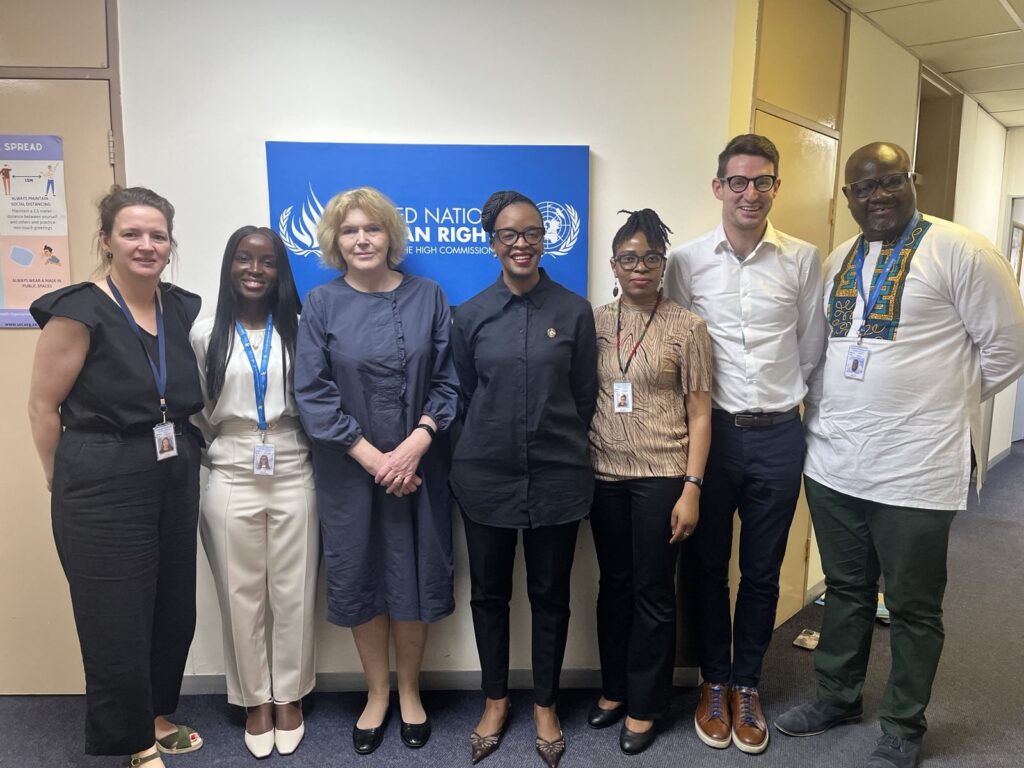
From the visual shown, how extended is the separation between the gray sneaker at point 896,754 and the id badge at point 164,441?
235 centimetres

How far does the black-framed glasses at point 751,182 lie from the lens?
198cm

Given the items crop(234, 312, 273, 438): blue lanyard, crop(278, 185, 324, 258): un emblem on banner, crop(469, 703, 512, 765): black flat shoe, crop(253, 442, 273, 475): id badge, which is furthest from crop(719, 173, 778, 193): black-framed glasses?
crop(469, 703, 512, 765): black flat shoe

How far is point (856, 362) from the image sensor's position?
2.00m

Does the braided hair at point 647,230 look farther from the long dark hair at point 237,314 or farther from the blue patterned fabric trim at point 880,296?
the long dark hair at point 237,314

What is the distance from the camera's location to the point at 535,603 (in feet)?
6.92

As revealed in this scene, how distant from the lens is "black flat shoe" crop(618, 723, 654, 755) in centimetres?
213

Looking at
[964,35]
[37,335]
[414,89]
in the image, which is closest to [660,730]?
[414,89]

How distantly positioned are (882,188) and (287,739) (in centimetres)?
259

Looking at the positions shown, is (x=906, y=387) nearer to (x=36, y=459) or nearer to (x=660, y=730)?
(x=660, y=730)

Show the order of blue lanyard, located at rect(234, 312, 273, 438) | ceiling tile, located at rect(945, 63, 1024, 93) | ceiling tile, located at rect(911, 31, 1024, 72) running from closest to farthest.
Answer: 1. blue lanyard, located at rect(234, 312, 273, 438)
2. ceiling tile, located at rect(911, 31, 1024, 72)
3. ceiling tile, located at rect(945, 63, 1024, 93)

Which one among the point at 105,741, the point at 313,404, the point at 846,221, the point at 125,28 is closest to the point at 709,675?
the point at 313,404

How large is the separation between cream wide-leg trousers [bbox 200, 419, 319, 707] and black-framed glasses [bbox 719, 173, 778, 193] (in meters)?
1.57

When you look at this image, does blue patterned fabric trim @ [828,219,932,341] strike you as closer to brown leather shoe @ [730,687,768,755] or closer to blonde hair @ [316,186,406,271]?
brown leather shoe @ [730,687,768,755]

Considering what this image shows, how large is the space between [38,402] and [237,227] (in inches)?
33.8
